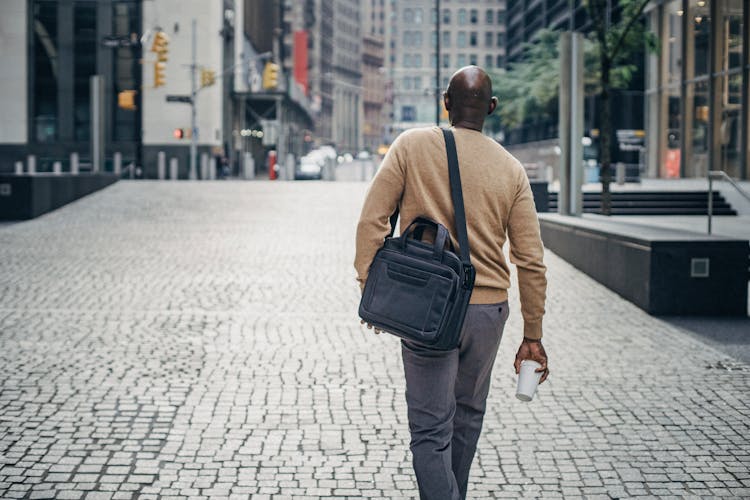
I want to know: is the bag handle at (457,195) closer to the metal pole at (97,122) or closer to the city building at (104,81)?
the metal pole at (97,122)

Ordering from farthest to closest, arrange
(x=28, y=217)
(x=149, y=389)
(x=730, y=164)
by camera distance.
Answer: (x=730, y=164)
(x=28, y=217)
(x=149, y=389)

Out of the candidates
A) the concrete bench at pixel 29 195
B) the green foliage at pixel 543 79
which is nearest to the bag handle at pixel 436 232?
the concrete bench at pixel 29 195

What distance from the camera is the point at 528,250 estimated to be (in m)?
3.98

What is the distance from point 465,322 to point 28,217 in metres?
21.2

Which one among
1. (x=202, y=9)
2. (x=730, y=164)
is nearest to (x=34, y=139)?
(x=202, y=9)

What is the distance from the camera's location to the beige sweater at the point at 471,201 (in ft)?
12.7

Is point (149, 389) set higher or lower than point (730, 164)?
lower

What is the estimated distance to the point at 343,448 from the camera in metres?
6.07

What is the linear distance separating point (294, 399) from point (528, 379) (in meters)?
3.53

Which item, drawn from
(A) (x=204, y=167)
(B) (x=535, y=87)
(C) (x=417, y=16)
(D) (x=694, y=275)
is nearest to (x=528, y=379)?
(D) (x=694, y=275)

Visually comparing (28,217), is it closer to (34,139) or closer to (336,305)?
(336,305)

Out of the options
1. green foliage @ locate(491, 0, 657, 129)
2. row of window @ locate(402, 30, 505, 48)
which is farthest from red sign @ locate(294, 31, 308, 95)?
green foliage @ locate(491, 0, 657, 129)

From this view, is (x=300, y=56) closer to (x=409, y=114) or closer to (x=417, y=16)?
(x=409, y=114)

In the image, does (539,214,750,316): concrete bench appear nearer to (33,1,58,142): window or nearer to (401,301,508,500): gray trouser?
(401,301,508,500): gray trouser
